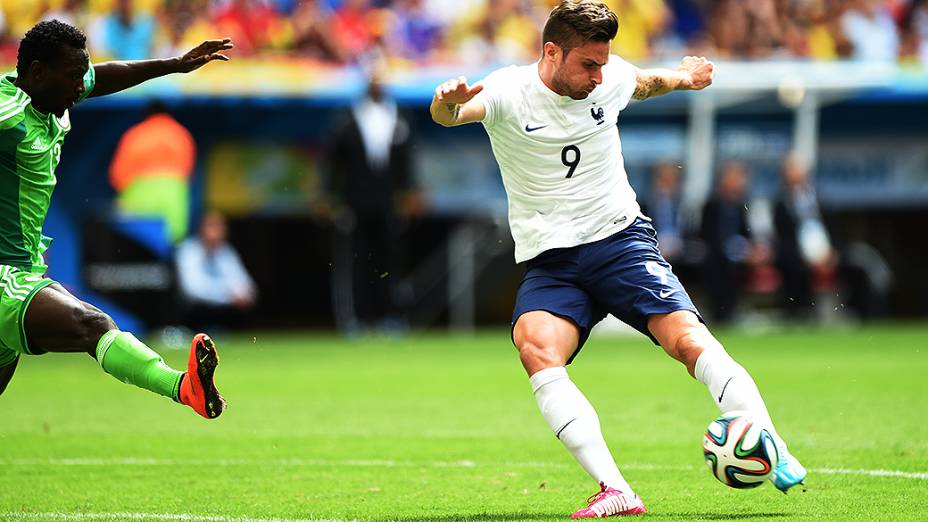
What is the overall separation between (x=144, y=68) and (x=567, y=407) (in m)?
2.68

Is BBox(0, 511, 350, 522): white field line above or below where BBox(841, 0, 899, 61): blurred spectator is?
below

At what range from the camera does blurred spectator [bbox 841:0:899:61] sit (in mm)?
21250

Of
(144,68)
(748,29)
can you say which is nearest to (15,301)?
(144,68)

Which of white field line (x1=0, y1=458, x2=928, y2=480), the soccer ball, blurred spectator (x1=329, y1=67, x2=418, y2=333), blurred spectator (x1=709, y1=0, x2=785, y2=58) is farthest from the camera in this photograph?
blurred spectator (x1=709, y1=0, x2=785, y2=58)

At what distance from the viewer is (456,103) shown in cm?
642

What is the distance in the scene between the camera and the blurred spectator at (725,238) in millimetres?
19578

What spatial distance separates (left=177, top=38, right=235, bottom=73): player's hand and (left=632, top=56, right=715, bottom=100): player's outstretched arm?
2014 millimetres

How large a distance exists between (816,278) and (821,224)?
2.56 ft

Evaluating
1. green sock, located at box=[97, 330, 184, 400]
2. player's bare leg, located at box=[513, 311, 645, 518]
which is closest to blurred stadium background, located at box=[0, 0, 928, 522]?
player's bare leg, located at box=[513, 311, 645, 518]

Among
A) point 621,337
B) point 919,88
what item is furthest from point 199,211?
point 919,88

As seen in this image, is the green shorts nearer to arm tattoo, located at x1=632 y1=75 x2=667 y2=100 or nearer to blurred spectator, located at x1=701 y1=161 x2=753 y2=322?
arm tattoo, located at x1=632 y1=75 x2=667 y2=100

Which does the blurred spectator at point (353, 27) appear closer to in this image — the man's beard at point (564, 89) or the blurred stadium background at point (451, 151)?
the blurred stadium background at point (451, 151)

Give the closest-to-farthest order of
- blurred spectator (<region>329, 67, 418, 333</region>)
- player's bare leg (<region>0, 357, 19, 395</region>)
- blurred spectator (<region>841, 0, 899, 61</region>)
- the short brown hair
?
the short brown hair < player's bare leg (<region>0, 357, 19, 395</region>) < blurred spectator (<region>329, 67, 418, 333</region>) < blurred spectator (<region>841, 0, 899, 61</region>)

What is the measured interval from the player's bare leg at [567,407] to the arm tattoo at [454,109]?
95 centimetres
